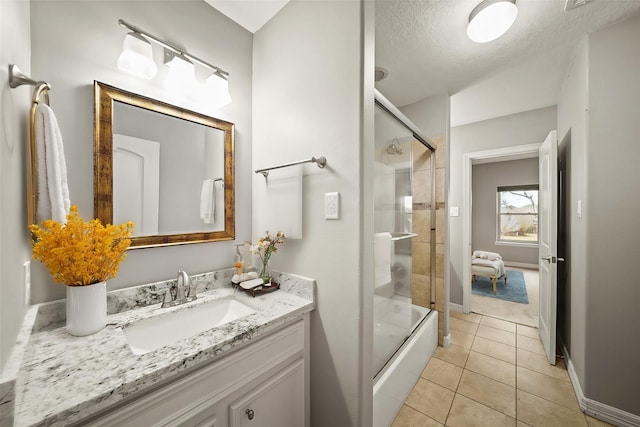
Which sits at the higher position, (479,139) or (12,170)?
(479,139)

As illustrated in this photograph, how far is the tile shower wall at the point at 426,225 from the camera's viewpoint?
2.43 meters

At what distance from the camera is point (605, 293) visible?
5.07 ft

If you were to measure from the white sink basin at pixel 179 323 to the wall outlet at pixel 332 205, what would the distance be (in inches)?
24.6

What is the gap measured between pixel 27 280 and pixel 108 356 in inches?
18.0

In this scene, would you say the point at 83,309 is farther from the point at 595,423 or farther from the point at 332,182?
the point at 595,423

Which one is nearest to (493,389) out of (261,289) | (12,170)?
(261,289)

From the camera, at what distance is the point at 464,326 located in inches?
111

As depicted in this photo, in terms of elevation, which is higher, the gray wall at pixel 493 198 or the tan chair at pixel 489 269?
the gray wall at pixel 493 198

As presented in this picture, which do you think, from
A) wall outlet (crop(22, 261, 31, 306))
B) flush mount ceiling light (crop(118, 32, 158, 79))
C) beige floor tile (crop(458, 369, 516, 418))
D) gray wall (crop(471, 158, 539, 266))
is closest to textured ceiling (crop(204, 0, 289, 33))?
flush mount ceiling light (crop(118, 32, 158, 79))

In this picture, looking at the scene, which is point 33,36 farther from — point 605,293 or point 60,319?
point 605,293

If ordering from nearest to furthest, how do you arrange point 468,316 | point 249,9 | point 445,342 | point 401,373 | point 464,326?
point 249,9 < point 401,373 < point 445,342 < point 464,326 < point 468,316

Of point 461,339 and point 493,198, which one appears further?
point 493,198

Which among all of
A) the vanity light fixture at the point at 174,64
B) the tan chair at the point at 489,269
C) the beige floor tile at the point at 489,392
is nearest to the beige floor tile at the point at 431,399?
the beige floor tile at the point at 489,392

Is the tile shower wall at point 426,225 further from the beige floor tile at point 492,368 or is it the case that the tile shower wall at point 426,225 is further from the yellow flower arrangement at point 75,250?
the yellow flower arrangement at point 75,250
